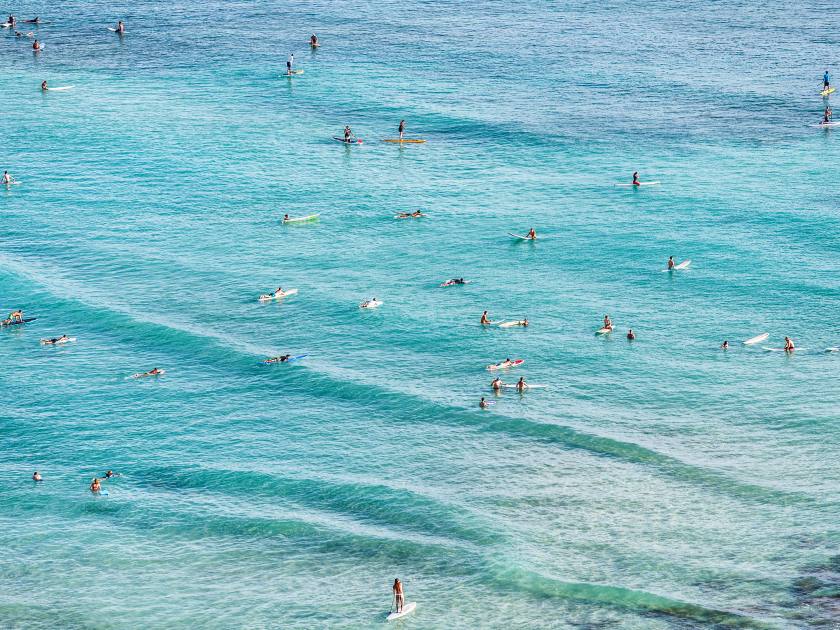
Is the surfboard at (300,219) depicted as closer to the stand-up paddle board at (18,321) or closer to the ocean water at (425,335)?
the ocean water at (425,335)

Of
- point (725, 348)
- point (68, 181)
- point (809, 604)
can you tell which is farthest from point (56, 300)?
point (809, 604)

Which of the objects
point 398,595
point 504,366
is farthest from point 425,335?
point 398,595

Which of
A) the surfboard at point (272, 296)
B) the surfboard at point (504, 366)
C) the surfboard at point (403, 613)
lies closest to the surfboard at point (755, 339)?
the surfboard at point (504, 366)

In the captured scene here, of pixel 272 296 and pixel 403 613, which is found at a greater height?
pixel 272 296

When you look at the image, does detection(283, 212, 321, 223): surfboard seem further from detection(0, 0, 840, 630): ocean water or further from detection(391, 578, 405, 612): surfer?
detection(391, 578, 405, 612): surfer

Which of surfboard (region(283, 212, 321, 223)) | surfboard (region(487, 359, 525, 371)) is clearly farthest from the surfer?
surfboard (region(283, 212, 321, 223))

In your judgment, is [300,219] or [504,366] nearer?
[504,366]

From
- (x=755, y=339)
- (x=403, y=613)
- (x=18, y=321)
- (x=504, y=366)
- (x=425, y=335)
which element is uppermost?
(x=18, y=321)

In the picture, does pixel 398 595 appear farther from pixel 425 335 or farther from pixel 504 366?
pixel 425 335
